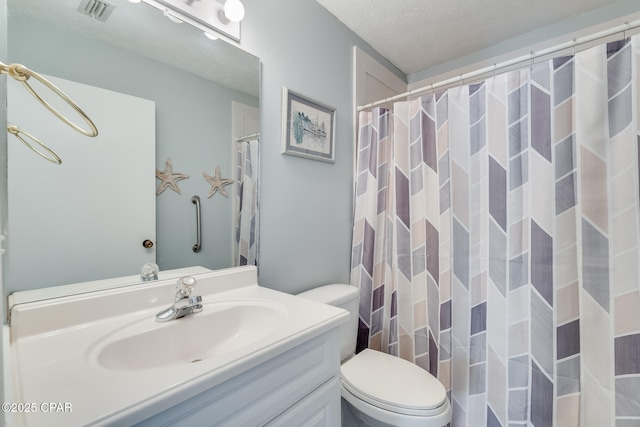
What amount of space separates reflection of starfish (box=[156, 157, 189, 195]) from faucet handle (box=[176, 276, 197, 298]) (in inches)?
12.5

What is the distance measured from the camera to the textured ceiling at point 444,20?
1473mm

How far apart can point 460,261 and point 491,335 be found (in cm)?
35

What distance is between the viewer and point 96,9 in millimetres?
818

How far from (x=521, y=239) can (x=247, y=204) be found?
1.20 meters

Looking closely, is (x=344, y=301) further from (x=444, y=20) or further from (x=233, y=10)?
(x=444, y=20)

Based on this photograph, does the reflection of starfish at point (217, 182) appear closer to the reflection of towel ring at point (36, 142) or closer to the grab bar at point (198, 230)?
the grab bar at point (198, 230)

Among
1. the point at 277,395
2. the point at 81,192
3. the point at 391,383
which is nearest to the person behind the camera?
the point at 277,395

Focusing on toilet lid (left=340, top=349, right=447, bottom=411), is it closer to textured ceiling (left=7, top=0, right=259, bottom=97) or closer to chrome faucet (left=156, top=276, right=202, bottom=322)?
chrome faucet (left=156, top=276, right=202, bottom=322)

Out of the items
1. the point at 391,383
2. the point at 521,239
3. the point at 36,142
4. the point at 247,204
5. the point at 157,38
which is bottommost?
the point at 391,383

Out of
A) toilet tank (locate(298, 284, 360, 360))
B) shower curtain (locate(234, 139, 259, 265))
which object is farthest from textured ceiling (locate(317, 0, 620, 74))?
toilet tank (locate(298, 284, 360, 360))

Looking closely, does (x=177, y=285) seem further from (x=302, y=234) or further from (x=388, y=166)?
Result: (x=388, y=166)

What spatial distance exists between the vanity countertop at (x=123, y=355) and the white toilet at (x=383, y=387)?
0.46 metres

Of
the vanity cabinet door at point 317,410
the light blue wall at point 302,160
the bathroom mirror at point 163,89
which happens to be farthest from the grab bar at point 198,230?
the vanity cabinet door at point 317,410

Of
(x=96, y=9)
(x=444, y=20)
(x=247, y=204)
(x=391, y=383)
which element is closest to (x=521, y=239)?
(x=391, y=383)
